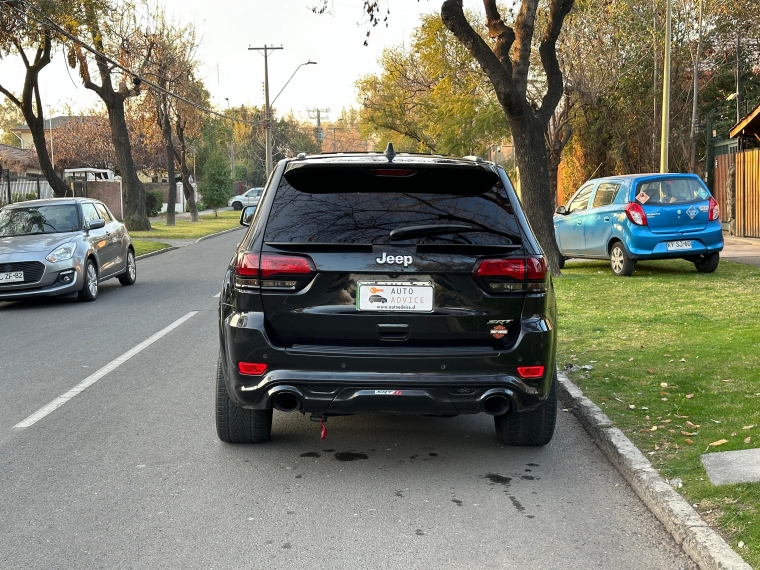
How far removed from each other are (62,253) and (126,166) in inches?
807

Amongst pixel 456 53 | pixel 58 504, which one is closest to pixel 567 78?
pixel 456 53

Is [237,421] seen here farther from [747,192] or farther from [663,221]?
[747,192]

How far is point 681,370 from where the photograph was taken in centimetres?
746

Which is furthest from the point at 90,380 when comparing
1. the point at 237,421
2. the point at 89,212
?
the point at 89,212

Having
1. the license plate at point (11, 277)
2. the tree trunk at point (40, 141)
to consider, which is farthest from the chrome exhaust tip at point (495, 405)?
the tree trunk at point (40, 141)

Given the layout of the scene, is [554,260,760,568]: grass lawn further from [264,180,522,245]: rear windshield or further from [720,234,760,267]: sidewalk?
[720,234,760,267]: sidewalk

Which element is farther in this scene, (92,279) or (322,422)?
(92,279)

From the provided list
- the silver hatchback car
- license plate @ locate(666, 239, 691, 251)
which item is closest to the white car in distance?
the silver hatchback car

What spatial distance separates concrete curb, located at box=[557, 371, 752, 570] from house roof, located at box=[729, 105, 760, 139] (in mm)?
18671

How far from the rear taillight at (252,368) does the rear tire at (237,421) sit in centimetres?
57

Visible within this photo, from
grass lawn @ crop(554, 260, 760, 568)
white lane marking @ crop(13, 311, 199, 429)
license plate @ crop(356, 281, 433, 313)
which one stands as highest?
license plate @ crop(356, 281, 433, 313)

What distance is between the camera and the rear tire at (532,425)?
5590 mm

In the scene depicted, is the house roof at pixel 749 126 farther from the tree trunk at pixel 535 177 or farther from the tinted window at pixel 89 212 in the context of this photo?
the tinted window at pixel 89 212

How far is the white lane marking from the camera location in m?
6.52
